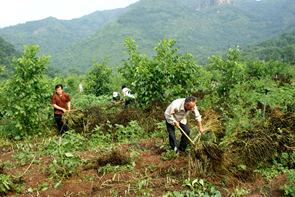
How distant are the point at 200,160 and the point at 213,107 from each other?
168 inches

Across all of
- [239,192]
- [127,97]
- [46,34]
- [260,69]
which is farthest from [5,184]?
[46,34]

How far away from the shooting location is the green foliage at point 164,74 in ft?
23.5

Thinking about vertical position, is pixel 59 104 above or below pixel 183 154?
above

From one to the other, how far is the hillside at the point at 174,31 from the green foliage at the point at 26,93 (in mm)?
85032

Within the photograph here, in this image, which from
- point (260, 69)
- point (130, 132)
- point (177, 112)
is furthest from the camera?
point (260, 69)

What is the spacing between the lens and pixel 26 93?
636 cm

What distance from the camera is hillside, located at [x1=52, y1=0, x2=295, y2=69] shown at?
4055 inches

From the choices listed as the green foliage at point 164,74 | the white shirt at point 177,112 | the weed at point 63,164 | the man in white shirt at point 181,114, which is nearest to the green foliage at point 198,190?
the man in white shirt at point 181,114

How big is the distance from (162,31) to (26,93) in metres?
127

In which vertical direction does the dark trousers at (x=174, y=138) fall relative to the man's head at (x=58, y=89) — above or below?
below

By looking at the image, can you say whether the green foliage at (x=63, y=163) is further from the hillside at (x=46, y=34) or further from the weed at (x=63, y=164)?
the hillside at (x=46, y=34)

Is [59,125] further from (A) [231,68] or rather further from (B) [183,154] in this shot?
(A) [231,68]

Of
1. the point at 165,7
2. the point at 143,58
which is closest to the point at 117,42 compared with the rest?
the point at 165,7

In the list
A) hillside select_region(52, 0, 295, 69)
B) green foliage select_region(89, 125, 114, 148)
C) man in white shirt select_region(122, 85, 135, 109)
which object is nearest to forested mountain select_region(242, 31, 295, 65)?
hillside select_region(52, 0, 295, 69)
